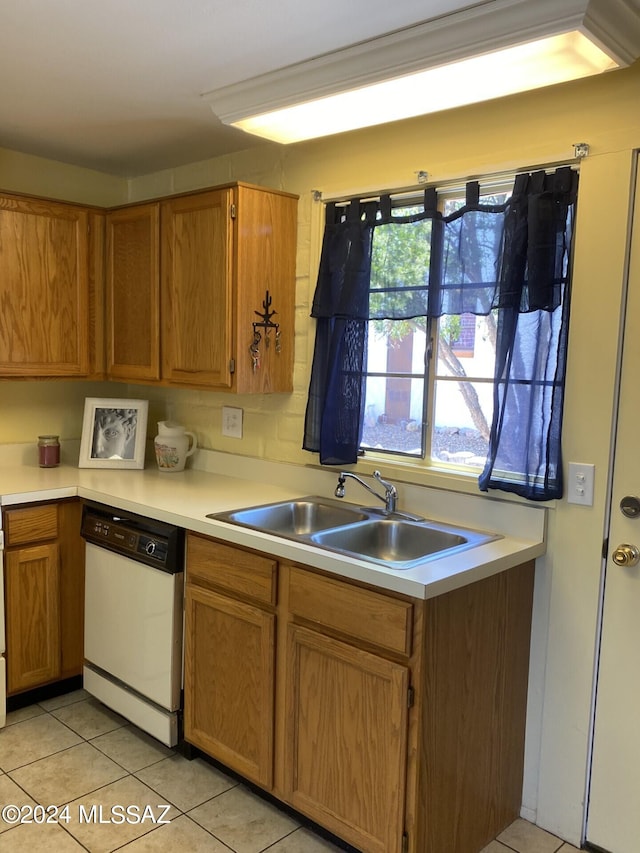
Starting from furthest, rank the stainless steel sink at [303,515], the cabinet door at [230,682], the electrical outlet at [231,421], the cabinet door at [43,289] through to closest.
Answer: the electrical outlet at [231,421] < the cabinet door at [43,289] < the stainless steel sink at [303,515] < the cabinet door at [230,682]

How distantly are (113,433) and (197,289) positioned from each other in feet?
2.92

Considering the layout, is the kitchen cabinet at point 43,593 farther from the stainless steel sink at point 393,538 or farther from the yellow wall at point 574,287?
the yellow wall at point 574,287

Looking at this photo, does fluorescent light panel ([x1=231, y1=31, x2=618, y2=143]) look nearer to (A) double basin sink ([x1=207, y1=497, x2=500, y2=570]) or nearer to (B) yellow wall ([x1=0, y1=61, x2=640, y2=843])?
(B) yellow wall ([x1=0, y1=61, x2=640, y2=843])

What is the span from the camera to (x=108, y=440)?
3316 mm

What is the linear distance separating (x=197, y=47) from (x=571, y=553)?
71.5 inches

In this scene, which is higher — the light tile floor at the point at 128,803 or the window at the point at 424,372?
the window at the point at 424,372

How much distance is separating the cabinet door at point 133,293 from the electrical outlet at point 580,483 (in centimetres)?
174

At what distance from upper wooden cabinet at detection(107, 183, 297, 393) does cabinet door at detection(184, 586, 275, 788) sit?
848 mm

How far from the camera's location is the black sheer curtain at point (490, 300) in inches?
82.1

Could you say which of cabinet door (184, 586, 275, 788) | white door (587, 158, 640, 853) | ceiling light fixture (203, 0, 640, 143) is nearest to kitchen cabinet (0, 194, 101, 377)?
ceiling light fixture (203, 0, 640, 143)

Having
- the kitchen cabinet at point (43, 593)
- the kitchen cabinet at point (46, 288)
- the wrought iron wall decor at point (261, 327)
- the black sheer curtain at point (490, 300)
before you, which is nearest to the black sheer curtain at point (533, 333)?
the black sheer curtain at point (490, 300)

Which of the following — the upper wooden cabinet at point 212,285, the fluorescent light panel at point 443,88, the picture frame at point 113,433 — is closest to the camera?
the fluorescent light panel at point 443,88

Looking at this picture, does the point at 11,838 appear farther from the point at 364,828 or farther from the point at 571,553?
the point at 571,553

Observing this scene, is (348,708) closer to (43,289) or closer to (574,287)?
→ (574,287)
